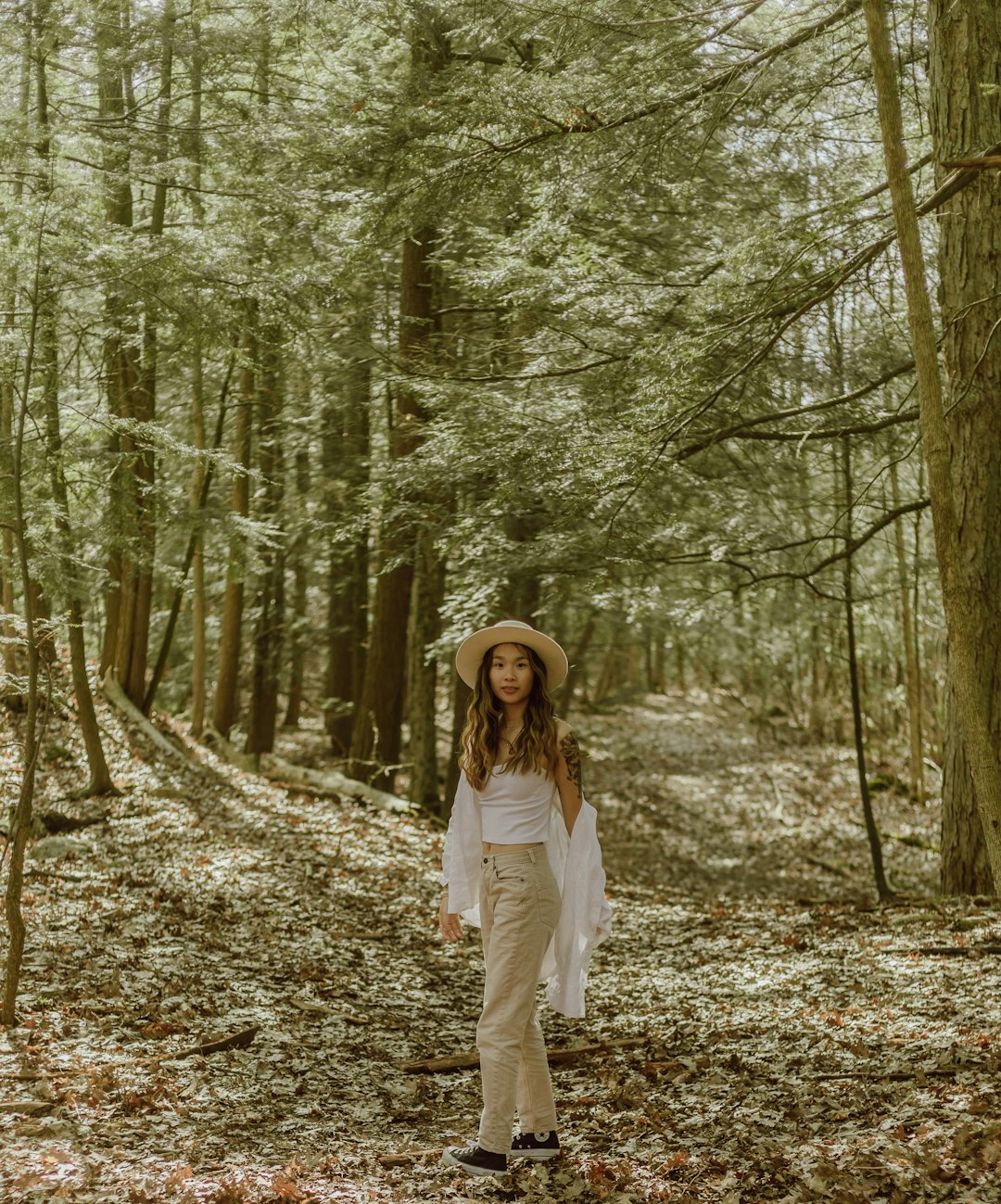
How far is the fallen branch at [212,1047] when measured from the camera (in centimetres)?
557

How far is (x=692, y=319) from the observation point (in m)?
8.15

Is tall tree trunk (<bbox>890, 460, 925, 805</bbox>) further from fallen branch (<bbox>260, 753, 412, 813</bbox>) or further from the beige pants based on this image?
the beige pants

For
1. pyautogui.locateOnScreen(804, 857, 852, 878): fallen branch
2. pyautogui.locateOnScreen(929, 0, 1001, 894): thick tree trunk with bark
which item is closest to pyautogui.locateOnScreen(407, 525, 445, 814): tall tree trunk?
pyautogui.locateOnScreen(804, 857, 852, 878): fallen branch

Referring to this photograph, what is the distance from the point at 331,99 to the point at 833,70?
17.3 ft

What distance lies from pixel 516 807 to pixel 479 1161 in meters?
1.36

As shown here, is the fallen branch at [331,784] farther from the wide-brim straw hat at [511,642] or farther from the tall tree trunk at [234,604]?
the wide-brim straw hat at [511,642]

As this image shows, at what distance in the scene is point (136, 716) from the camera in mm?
14047

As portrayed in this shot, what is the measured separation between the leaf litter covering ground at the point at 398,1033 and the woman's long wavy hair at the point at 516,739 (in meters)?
1.63

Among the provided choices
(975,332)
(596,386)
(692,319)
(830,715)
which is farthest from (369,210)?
(830,715)

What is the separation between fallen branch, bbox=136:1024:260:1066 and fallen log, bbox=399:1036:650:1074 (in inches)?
34.6

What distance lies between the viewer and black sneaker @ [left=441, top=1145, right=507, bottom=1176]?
4242 mm

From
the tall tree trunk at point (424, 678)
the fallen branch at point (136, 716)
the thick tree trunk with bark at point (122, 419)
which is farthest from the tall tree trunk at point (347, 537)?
the fallen branch at point (136, 716)

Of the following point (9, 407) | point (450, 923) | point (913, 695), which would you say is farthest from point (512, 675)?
point (913, 695)

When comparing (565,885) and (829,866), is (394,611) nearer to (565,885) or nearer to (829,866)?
(829,866)
